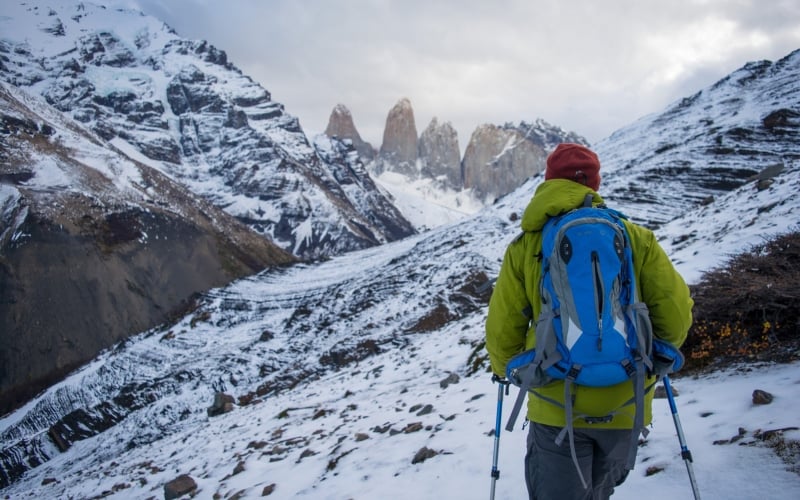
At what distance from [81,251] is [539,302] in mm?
75574

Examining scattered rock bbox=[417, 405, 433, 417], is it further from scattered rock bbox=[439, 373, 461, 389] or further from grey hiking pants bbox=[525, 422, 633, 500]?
grey hiking pants bbox=[525, 422, 633, 500]

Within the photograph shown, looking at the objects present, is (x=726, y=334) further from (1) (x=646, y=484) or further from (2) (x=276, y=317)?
(2) (x=276, y=317)

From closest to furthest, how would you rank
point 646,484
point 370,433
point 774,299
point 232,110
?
point 646,484 → point 774,299 → point 370,433 → point 232,110

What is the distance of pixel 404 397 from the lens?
1095cm

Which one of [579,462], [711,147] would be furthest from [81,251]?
[711,147]

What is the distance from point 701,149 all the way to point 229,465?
42.5m

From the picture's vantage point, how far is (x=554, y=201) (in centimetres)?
306

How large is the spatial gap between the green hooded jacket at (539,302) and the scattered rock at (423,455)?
3529 mm

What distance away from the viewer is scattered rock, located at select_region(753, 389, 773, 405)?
4.41 metres

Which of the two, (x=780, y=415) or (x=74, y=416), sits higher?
(x=780, y=415)

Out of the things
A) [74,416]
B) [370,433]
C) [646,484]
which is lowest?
[74,416]

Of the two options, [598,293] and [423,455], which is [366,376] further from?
[598,293]

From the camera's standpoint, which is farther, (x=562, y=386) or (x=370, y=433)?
(x=370, y=433)

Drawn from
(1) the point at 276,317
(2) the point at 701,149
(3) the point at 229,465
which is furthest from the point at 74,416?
(2) the point at 701,149
